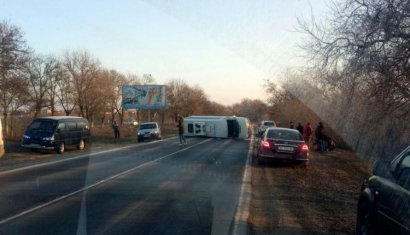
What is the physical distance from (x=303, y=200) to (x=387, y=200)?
18.5 ft

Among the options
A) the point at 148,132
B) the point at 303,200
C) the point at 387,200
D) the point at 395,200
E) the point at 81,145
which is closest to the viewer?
the point at 395,200

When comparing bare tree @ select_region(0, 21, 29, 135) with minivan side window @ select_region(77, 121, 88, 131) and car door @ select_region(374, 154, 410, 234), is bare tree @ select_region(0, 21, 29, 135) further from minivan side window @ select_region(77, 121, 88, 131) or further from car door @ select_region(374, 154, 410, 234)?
car door @ select_region(374, 154, 410, 234)

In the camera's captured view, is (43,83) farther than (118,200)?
Yes

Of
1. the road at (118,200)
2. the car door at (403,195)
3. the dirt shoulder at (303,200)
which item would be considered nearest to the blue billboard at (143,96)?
the dirt shoulder at (303,200)

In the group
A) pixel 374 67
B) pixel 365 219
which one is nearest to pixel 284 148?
pixel 374 67

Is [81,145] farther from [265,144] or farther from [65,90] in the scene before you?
[65,90]

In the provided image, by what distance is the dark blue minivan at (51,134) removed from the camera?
91.5 ft

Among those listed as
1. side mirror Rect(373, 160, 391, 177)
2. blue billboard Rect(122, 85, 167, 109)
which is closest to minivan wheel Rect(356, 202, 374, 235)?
side mirror Rect(373, 160, 391, 177)

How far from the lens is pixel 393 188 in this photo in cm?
591

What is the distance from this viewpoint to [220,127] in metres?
55.0

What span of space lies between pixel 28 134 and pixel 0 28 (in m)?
10.3

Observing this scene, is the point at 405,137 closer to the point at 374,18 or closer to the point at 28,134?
the point at 374,18

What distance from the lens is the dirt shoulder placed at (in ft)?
28.4

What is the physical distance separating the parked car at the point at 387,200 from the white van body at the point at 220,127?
47500 millimetres
